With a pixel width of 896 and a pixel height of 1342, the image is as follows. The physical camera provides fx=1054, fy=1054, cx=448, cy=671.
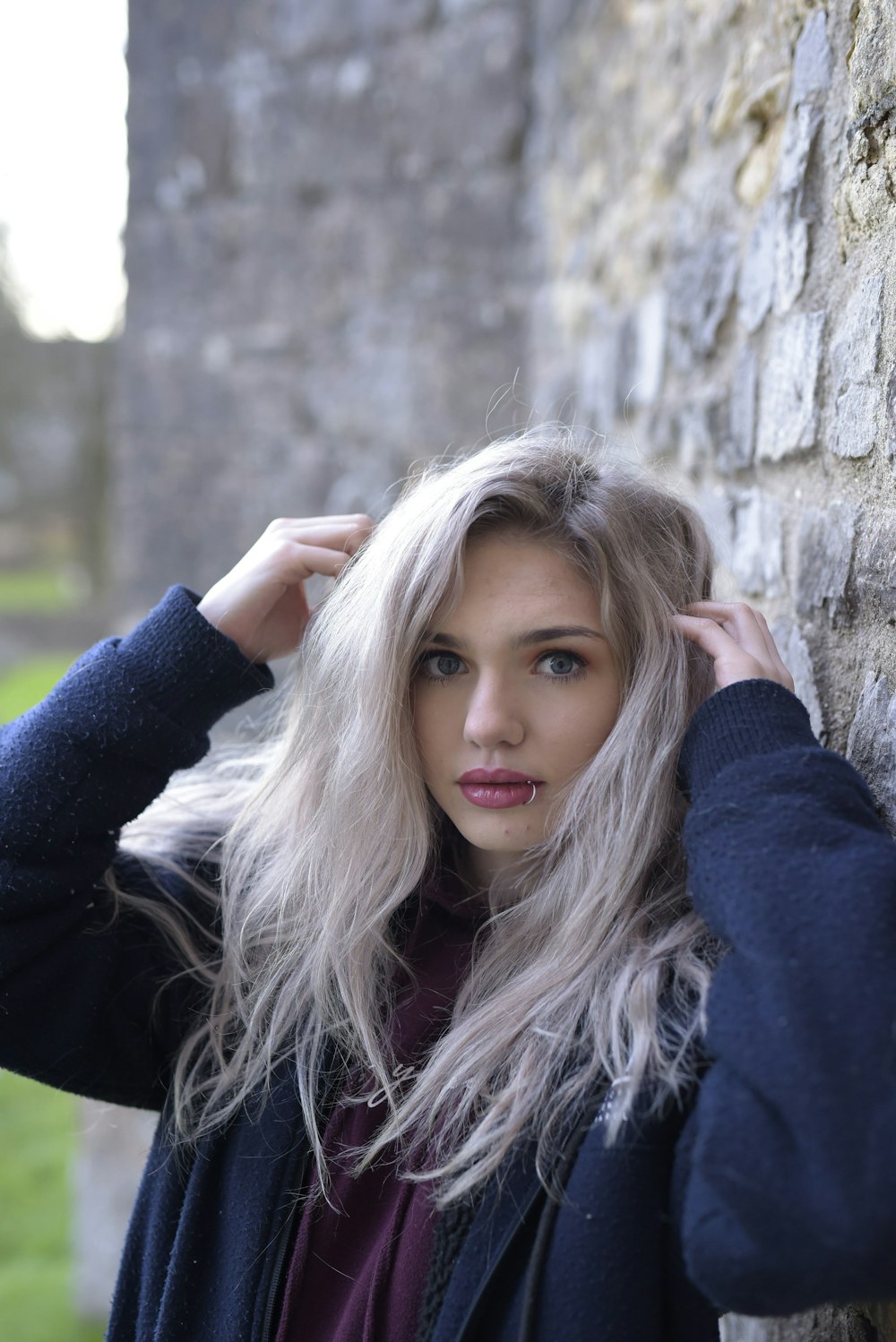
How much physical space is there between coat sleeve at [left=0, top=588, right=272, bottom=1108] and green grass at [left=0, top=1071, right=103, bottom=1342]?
3485mm

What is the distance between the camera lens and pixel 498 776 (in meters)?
1.27

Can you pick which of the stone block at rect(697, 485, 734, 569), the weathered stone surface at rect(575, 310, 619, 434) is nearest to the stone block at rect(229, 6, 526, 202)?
the weathered stone surface at rect(575, 310, 619, 434)

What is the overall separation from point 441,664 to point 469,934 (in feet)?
1.20

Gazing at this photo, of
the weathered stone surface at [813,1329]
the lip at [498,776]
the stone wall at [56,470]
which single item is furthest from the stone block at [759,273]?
the stone wall at [56,470]

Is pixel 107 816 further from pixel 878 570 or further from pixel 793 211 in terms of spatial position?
pixel 793 211

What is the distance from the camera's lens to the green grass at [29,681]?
27.7 feet

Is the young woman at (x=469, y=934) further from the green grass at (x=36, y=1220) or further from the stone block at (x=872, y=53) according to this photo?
the green grass at (x=36, y=1220)

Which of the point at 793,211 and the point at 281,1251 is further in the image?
the point at 793,211

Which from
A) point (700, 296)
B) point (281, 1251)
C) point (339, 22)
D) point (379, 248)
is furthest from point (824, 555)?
point (339, 22)

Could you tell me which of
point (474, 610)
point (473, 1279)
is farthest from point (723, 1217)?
point (474, 610)

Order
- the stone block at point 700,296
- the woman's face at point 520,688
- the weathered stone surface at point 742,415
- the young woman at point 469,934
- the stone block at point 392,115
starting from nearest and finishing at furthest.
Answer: the young woman at point 469,934 < the woman's face at point 520,688 < the weathered stone surface at point 742,415 < the stone block at point 700,296 < the stone block at point 392,115

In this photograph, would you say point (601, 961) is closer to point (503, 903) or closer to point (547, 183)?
point (503, 903)

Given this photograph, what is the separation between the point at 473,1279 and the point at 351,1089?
301 mm

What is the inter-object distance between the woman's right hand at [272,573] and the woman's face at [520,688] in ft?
0.90
